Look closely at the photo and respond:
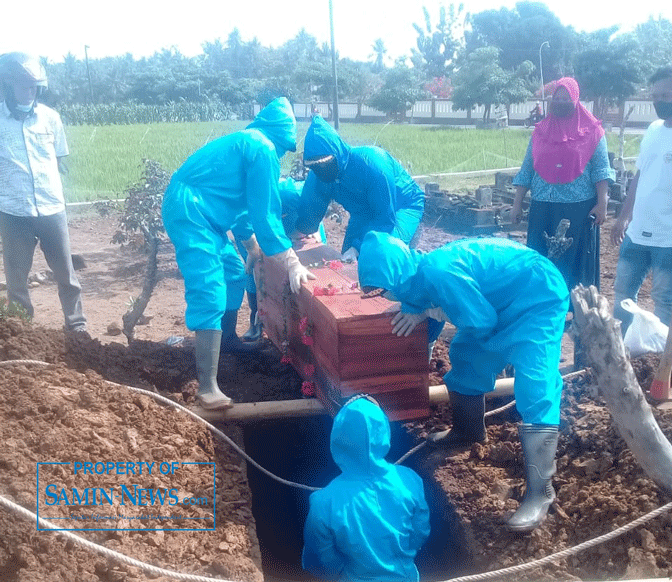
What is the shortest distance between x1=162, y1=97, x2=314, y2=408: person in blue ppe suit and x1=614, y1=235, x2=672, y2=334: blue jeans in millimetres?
2198

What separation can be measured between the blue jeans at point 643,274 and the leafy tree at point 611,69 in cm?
1464

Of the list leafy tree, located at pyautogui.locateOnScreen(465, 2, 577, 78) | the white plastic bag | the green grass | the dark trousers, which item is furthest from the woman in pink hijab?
leafy tree, located at pyautogui.locateOnScreen(465, 2, 577, 78)

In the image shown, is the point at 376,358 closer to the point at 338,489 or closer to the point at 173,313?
the point at 338,489

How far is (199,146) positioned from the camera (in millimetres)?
16953

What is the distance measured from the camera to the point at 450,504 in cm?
334

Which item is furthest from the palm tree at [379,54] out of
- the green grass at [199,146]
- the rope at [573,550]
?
the rope at [573,550]

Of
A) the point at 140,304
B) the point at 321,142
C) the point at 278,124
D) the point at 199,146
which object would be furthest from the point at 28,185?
the point at 199,146

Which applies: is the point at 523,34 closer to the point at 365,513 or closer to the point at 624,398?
the point at 624,398

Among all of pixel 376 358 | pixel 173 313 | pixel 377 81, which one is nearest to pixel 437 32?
pixel 377 81

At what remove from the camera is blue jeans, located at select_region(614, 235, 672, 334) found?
14.6 ft

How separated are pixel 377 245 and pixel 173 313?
4.03m

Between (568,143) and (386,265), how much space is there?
104 inches

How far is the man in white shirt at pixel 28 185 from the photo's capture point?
4.72 meters

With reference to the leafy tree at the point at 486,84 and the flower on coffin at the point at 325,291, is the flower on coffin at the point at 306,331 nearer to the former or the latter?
the flower on coffin at the point at 325,291
